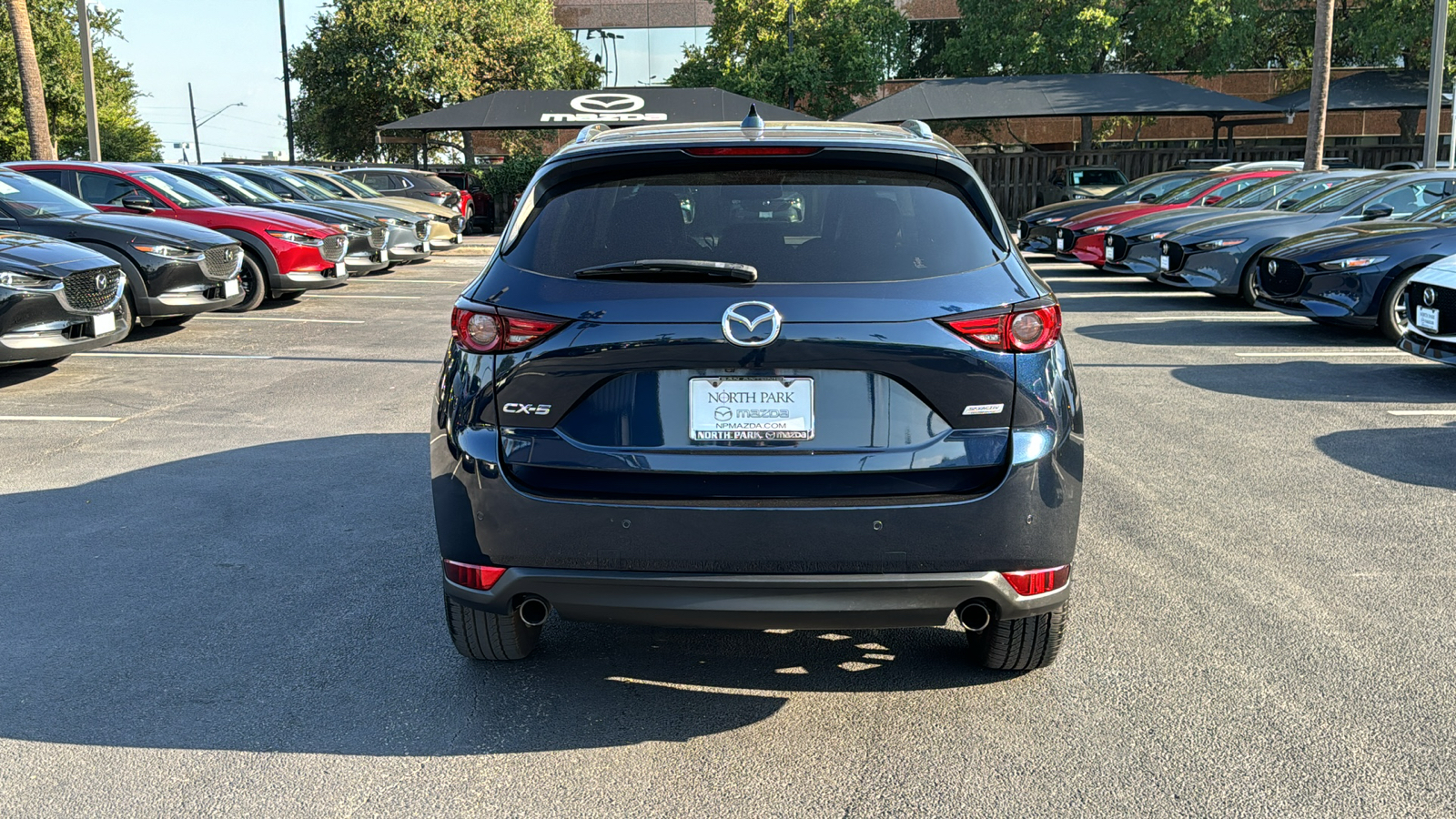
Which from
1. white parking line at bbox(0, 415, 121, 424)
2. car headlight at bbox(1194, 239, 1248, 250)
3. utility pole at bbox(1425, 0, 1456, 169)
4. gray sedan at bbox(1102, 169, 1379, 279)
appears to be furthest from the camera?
utility pole at bbox(1425, 0, 1456, 169)

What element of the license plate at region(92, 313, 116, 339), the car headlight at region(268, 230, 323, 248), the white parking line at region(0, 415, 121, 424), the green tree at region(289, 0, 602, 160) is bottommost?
the white parking line at region(0, 415, 121, 424)

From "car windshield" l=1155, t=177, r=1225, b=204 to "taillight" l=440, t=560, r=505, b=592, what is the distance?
1830 centimetres

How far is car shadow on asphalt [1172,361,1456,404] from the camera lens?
8.73 metres

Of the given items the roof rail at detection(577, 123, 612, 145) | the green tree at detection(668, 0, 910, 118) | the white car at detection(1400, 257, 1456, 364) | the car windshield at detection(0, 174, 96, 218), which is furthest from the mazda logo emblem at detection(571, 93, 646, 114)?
the roof rail at detection(577, 123, 612, 145)

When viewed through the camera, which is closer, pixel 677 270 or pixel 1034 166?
pixel 677 270

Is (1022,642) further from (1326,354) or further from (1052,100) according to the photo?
(1052,100)

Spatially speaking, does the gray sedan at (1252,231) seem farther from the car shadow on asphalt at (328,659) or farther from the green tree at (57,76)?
the green tree at (57,76)

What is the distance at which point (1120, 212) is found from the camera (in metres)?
18.1

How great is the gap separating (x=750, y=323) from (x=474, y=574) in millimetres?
1065

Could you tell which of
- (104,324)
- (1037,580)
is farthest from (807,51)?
(1037,580)

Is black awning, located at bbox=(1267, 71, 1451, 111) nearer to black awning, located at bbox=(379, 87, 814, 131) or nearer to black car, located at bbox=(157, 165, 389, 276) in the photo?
black awning, located at bbox=(379, 87, 814, 131)

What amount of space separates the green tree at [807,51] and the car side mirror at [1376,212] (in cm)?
2707

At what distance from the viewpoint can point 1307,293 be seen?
11273mm

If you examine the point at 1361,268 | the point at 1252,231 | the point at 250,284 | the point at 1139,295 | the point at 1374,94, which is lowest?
the point at 1139,295
